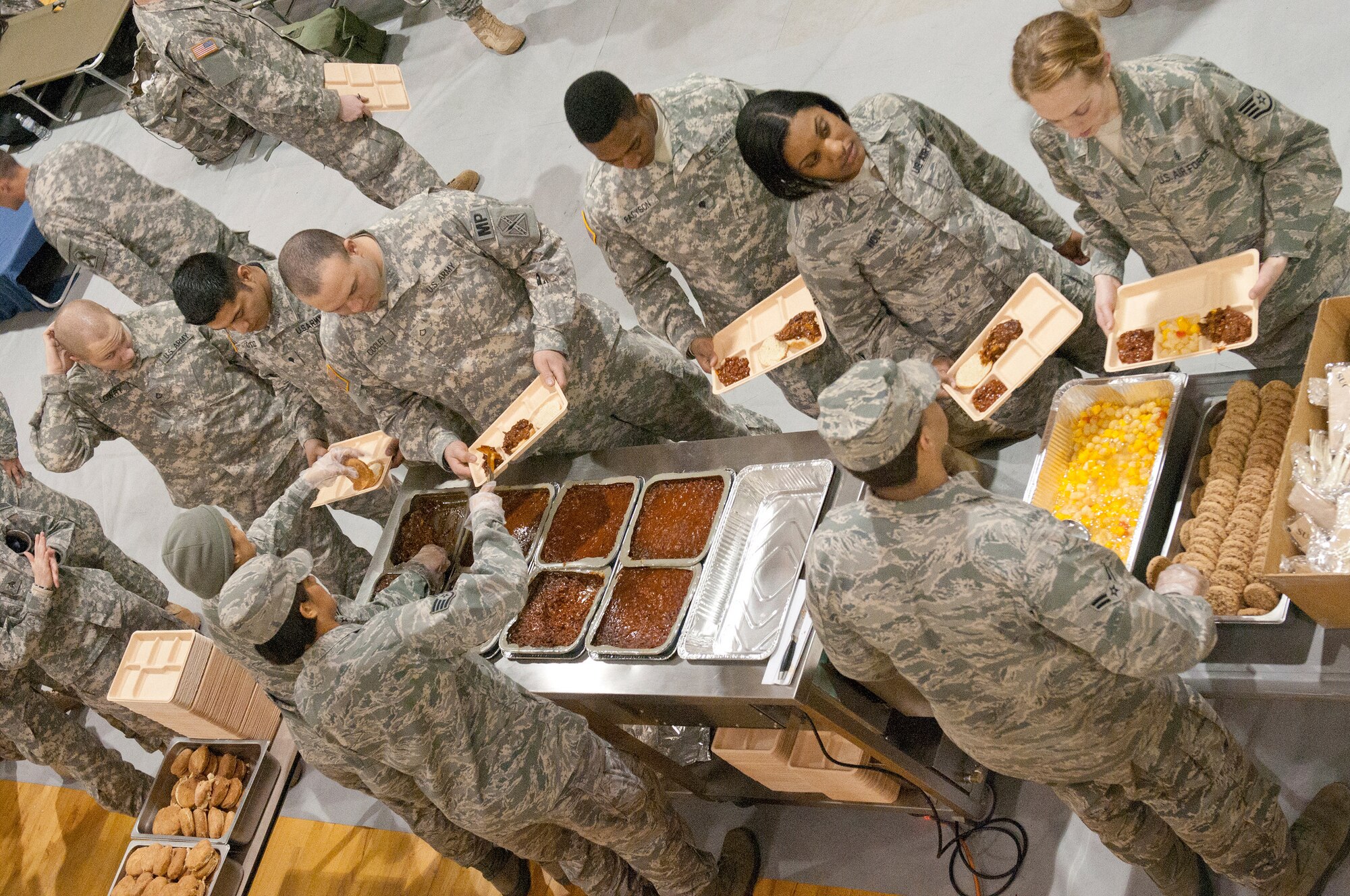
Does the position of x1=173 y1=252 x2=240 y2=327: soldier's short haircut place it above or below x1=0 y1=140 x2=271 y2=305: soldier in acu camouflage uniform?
above

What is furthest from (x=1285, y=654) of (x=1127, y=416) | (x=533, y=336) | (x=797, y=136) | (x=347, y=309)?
(x=347, y=309)

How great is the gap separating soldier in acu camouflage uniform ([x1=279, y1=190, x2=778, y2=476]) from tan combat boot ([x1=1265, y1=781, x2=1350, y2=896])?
2334 mm

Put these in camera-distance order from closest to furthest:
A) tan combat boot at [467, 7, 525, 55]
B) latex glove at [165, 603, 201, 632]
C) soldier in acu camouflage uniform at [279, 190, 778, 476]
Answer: soldier in acu camouflage uniform at [279, 190, 778, 476] < latex glove at [165, 603, 201, 632] < tan combat boot at [467, 7, 525, 55]

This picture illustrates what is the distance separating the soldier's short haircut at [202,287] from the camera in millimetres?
3551

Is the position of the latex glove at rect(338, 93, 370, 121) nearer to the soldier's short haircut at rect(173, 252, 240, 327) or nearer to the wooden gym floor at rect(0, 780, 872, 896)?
the soldier's short haircut at rect(173, 252, 240, 327)

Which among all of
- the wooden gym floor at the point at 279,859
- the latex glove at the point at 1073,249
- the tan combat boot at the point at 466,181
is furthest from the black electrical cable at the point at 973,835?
the tan combat boot at the point at 466,181

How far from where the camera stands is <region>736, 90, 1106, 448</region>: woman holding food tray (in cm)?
251

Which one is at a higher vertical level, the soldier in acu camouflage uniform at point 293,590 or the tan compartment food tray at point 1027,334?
the tan compartment food tray at point 1027,334

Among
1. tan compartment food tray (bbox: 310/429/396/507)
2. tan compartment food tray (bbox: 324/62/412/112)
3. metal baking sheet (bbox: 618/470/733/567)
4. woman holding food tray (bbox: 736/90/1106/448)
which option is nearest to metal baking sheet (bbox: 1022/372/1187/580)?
woman holding food tray (bbox: 736/90/1106/448)

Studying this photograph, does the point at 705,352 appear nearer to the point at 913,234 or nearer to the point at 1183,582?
the point at 913,234

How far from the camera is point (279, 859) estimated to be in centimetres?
473

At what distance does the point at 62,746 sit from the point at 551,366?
3.11m

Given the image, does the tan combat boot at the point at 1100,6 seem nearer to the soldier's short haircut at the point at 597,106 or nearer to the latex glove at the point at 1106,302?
the latex glove at the point at 1106,302

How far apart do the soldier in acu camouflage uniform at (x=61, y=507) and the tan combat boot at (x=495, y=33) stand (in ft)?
12.5
